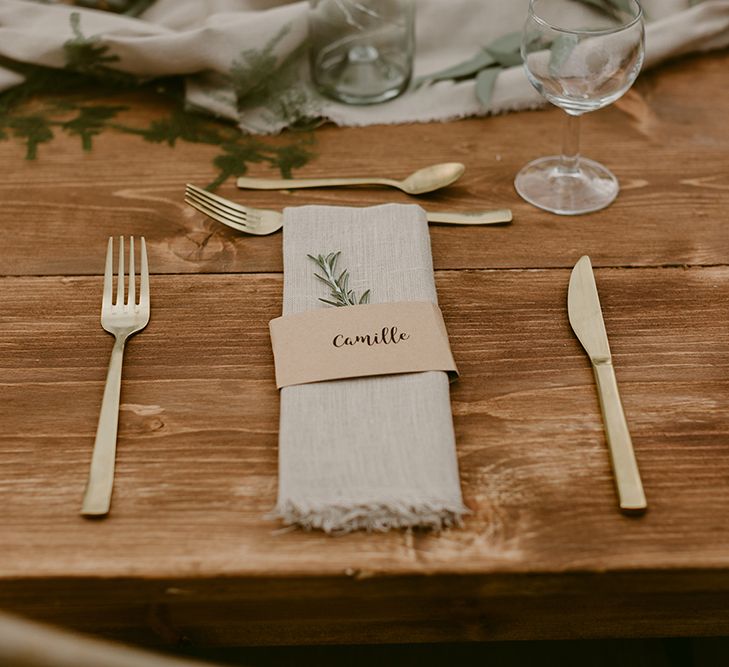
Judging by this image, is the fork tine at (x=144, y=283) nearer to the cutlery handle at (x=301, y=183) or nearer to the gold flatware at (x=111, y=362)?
the gold flatware at (x=111, y=362)

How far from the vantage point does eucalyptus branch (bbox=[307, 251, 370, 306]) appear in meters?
0.78

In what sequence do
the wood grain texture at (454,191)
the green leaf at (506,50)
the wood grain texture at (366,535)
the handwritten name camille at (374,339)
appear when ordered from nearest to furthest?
1. the wood grain texture at (366,535)
2. the handwritten name camille at (374,339)
3. the wood grain texture at (454,191)
4. the green leaf at (506,50)

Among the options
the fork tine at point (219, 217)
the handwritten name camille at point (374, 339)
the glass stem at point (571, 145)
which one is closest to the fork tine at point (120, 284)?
the fork tine at point (219, 217)

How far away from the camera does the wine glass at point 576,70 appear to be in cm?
83

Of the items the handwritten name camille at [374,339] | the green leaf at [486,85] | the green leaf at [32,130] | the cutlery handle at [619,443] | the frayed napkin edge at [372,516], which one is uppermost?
the green leaf at [486,85]

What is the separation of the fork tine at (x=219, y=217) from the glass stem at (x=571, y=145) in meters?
0.38

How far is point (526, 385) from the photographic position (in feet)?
2.45

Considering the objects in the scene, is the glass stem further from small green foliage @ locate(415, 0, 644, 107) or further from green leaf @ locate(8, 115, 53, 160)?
green leaf @ locate(8, 115, 53, 160)

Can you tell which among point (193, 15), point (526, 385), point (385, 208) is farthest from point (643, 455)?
point (193, 15)

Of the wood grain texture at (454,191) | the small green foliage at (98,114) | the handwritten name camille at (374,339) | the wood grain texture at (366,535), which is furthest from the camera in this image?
the small green foliage at (98,114)

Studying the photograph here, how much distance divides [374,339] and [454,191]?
320 millimetres

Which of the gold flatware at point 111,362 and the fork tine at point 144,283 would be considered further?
the fork tine at point 144,283

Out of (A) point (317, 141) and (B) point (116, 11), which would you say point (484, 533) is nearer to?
(A) point (317, 141)

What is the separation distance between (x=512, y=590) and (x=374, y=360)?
8.6 inches
